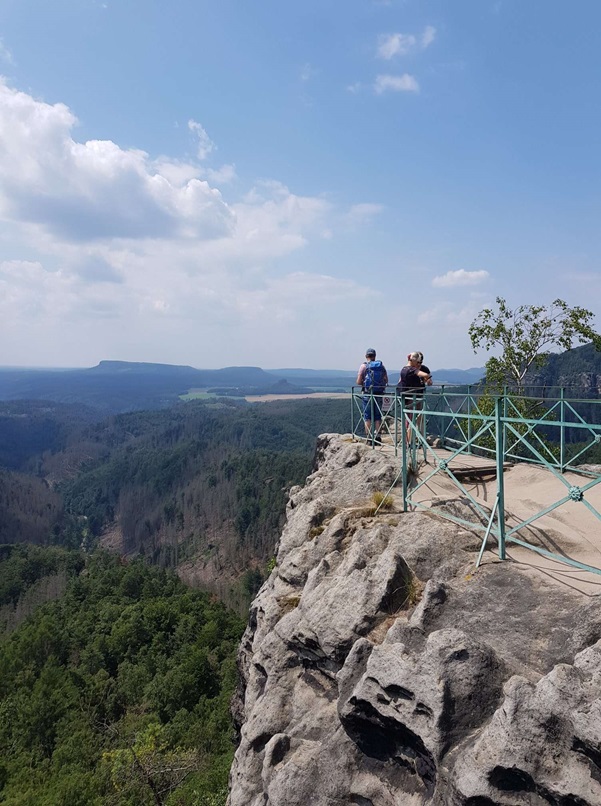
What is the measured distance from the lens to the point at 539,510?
9789 mm

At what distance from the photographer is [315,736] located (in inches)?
293

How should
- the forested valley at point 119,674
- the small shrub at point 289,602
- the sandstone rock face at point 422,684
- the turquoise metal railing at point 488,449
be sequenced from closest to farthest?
the sandstone rock face at point 422,684
the turquoise metal railing at point 488,449
the small shrub at point 289,602
the forested valley at point 119,674

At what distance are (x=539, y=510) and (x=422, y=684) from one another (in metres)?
5.12

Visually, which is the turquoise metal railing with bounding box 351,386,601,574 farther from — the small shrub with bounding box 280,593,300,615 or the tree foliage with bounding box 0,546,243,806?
the tree foliage with bounding box 0,546,243,806

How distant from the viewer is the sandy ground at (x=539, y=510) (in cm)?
750

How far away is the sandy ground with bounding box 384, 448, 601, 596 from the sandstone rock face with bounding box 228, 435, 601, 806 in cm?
47

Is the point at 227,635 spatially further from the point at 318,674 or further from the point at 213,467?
the point at 213,467

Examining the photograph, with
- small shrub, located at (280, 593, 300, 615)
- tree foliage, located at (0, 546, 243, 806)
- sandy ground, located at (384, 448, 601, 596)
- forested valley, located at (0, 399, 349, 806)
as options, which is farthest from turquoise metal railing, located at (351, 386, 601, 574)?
tree foliage, located at (0, 546, 243, 806)

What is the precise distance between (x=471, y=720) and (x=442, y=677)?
1.82ft

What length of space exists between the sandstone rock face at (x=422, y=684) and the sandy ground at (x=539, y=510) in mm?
467

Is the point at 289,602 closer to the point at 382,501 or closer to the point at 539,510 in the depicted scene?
the point at 382,501

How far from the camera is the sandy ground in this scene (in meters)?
7.50

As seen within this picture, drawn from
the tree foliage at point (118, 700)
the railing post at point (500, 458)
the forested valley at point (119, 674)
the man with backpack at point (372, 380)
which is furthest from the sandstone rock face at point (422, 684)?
the tree foliage at point (118, 700)

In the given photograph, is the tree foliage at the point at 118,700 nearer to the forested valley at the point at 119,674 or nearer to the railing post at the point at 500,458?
the forested valley at the point at 119,674
